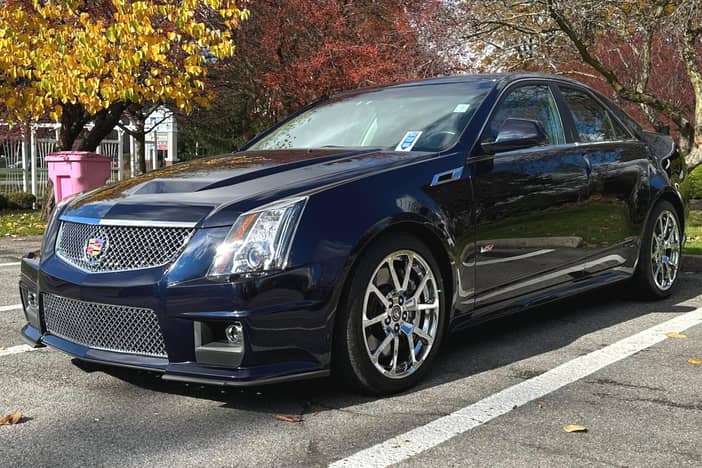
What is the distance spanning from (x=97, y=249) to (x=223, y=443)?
108cm

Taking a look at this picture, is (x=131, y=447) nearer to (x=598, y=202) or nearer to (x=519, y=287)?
(x=519, y=287)

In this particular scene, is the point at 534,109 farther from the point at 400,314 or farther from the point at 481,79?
the point at 400,314

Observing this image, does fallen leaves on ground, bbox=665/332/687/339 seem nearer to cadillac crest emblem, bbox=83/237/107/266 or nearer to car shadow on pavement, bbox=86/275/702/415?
car shadow on pavement, bbox=86/275/702/415

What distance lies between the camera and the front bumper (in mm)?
3461

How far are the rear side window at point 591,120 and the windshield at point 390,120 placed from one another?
0.90 meters

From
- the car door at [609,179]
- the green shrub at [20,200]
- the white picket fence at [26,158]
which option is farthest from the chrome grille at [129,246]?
the white picket fence at [26,158]

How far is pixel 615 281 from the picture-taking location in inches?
231

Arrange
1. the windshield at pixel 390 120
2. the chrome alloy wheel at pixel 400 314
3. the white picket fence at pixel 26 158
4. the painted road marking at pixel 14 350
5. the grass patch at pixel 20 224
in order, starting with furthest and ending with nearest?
1. the white picket fence at pixel 26 158
2. the grass patch at pixel 20 224
3. the painted road marking at pixel 14 350
4. the windshield at pixel 390 120
5. the chrome alloy wheel at pixel 400 314

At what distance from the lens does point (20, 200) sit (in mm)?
19281

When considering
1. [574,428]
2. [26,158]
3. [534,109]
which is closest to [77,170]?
[534,109]

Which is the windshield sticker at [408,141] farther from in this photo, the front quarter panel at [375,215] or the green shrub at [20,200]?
the green shrub at [20,200]

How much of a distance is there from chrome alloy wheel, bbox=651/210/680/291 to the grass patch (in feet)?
30.3

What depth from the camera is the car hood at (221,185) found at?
11.9 feet

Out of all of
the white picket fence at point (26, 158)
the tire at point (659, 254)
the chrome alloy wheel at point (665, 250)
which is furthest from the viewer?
the white picket fence at point (26, 158)
